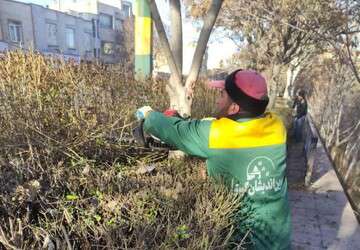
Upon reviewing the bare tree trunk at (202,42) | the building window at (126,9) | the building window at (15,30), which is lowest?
the bare tree trunk at (202,42)

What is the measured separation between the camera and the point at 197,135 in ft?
6.49

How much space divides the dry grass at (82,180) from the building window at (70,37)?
1444 inches

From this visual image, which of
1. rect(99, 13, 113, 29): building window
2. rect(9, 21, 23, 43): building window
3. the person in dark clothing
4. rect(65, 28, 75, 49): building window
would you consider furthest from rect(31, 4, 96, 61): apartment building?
the person in dark clothing

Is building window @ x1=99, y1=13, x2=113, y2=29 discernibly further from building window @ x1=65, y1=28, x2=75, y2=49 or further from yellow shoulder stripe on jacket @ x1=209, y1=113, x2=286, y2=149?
yellow shoulder stripe on jacket @ x1=209, y1=113, x2=286, y2=149

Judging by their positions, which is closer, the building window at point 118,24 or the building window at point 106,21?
the building window at point 106,21

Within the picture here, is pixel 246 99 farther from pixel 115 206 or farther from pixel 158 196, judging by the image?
pixel 115 206

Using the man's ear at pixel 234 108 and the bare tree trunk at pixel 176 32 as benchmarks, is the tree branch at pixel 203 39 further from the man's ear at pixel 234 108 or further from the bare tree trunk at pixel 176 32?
the man's ear at pixel 234 108

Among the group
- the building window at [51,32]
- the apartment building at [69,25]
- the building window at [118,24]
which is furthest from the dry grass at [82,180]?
the building window at [118,24]

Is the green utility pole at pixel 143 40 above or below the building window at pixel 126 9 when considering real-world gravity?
below

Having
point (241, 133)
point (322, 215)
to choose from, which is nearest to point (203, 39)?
point (241, 133)

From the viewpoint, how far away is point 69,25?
3731cm

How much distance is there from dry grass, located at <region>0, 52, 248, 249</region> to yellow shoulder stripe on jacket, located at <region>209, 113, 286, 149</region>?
42cm

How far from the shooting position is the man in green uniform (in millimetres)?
1971

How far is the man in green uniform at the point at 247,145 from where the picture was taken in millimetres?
1971
